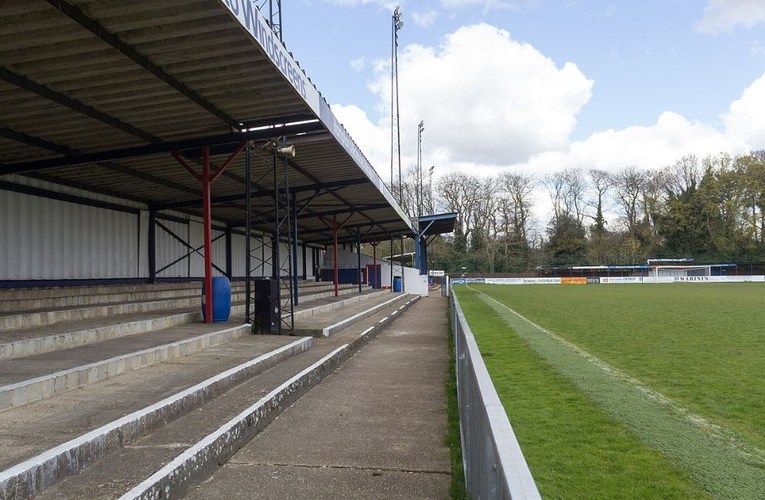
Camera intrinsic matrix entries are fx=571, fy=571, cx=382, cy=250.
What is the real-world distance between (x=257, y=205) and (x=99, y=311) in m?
10.5

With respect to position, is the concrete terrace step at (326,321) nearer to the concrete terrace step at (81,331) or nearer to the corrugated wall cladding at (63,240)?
the concrete terrace step at (81,331)

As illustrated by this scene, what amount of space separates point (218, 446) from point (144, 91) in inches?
228

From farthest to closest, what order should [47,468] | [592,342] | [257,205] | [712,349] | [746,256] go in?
[746,256]
[257,205]
[592,342]
[712,349]
[47,468]

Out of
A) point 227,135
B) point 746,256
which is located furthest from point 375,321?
point 746,256

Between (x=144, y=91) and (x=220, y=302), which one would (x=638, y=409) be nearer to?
(x=144, y=91)

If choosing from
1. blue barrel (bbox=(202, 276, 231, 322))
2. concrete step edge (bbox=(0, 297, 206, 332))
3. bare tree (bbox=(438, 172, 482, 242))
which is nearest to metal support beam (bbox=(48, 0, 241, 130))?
blue barrel (bbox=(202, 276, 231, 322))

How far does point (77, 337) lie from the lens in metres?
7.30

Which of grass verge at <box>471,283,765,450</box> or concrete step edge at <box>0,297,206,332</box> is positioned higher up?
concrete step edge at <box>0,297,206,332</box>

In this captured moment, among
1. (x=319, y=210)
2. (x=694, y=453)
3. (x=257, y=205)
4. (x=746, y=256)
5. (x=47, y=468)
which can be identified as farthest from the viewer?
(x=746, y=256)

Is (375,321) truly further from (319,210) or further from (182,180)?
(319,210)

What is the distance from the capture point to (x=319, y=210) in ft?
73.7

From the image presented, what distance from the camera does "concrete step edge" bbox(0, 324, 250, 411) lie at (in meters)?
4.73

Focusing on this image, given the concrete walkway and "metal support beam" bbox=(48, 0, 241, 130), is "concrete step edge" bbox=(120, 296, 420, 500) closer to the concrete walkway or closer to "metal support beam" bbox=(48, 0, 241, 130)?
the concrete walkway

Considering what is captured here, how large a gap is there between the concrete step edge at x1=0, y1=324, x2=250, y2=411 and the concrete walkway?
1.90 meters
